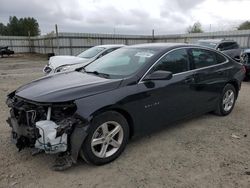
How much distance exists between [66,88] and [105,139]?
2.78ft

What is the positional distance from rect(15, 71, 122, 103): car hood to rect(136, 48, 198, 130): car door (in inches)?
20.7

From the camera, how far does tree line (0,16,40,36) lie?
221ft

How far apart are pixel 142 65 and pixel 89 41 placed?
71.4 feet

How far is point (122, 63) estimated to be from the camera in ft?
13.6

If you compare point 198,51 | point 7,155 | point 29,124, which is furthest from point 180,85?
point 7,155

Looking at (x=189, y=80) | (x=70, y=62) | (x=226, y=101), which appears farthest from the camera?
(x=70, y=62)

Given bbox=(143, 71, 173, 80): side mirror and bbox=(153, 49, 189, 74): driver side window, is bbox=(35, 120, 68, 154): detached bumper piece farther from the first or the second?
bbox=(153, 49, 189, 74): driver side window

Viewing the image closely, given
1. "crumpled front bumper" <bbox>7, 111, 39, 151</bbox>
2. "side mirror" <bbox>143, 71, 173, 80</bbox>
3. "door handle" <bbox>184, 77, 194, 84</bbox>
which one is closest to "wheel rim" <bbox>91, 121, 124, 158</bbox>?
"crumpled front bumper" <bbox>7, 111, 39, 151</bbox>

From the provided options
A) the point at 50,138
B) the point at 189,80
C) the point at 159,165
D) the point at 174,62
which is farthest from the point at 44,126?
the point at 189,80

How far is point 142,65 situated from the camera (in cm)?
378

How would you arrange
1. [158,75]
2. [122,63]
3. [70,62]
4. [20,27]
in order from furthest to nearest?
[20,27]
[70,62]
[122,63]
[158,75]

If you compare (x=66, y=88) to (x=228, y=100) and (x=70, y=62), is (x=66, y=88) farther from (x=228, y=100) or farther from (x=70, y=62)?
(x=70, y=62)

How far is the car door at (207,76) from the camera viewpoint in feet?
14.8

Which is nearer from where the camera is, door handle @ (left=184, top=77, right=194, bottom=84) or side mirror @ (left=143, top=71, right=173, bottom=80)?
side mirror @ (left=143, top=71, right=173, bottom=80)
